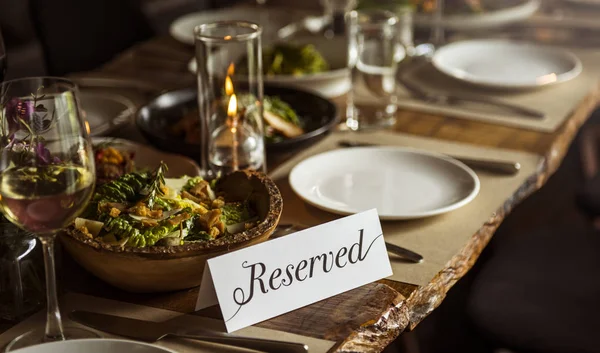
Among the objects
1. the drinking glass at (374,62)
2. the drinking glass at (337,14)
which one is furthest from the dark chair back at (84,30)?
the drinking glass at (374,62)

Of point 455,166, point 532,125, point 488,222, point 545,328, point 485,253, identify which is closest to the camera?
point 488,222

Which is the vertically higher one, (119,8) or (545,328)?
(119,8)

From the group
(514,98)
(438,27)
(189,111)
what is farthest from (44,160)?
(438,27)

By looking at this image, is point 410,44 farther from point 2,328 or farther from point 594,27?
point 2,328

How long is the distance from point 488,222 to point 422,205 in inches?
3.7

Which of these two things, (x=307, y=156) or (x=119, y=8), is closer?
(x=307, y=156)

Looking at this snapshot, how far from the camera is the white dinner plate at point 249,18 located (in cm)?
218

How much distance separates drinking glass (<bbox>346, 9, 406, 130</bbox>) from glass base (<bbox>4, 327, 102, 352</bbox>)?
797mm

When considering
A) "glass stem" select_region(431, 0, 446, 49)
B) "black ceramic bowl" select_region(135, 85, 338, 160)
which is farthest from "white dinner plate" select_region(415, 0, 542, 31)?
"black ceramic bowl" select_region(135, 85, 338, 160)

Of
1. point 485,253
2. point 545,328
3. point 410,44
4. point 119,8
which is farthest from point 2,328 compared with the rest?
point 119,8

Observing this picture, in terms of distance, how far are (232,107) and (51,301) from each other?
0.47m

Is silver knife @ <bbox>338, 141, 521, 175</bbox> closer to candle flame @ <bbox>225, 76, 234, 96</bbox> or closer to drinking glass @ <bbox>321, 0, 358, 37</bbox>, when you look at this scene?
candle flame @ <bbox>225, 76, 234, 96</bbox>

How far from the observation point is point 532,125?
5.24ft

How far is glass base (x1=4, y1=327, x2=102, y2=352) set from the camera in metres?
0.89
